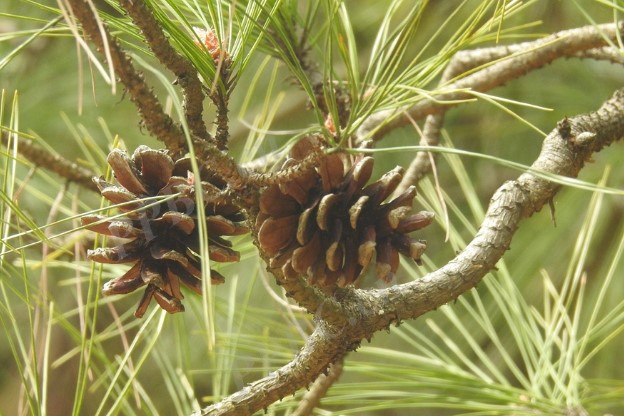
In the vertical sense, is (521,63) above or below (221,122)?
above

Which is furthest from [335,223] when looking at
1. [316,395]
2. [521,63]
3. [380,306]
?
[521,63]

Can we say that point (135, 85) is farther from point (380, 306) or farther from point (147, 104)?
point (380, 306)

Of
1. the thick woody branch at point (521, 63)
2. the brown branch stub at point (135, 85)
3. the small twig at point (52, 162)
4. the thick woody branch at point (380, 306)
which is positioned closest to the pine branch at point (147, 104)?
the brown branch stub at point (135, 85)

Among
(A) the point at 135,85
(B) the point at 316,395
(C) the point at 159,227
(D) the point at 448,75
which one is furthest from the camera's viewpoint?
(D) the point at 448,75

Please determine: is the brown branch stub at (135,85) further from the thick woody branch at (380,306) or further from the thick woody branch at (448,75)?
the thick woody branch at (448,75)

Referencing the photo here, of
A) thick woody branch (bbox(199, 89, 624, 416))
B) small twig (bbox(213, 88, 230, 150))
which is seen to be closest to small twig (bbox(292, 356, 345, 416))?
thick woody branch (bbox(199, 89, 624, 416))

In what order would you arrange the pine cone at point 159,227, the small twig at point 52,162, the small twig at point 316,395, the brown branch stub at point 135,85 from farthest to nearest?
the small twig at point 52,162 → the small twig at point 316,395 → the pine cone at point 159,227 → the brown branch stub at point 135,85
